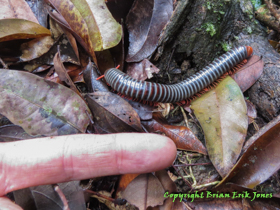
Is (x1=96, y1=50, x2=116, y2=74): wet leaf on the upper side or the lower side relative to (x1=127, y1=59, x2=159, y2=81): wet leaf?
lower

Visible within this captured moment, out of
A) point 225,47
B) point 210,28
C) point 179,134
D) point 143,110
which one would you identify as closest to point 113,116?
point 143,110

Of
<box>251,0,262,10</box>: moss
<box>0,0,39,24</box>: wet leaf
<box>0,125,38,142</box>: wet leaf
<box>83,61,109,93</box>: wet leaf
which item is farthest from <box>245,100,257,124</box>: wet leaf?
<box>0,0,39,24</box>: wet leaf

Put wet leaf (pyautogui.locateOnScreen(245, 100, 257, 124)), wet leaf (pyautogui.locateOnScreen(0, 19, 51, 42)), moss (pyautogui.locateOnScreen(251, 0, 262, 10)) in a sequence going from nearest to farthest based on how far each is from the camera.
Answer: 1. wet leaf (pyautogui.locateOnScreen(0, 19, 51, 42))
2. wet leaf (pyautogui.locateOnScreen(245, 100, 257, 124))
3. moss (pyautogui.locateOnScreen(251, 0, 262, 10))

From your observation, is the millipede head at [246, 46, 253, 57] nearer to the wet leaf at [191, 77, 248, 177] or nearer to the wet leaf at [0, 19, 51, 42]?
the wet leaf at [191, 77, 248, 177]

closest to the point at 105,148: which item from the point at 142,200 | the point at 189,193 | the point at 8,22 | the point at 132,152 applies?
the point at 132,152

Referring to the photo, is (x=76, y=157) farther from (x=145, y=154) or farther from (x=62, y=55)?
(x=62, y=55)

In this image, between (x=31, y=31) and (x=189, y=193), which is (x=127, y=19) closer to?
(x=31, y=31)

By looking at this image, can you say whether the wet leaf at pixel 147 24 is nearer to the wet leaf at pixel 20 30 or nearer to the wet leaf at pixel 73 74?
the wet leaf at pixel 73 74
